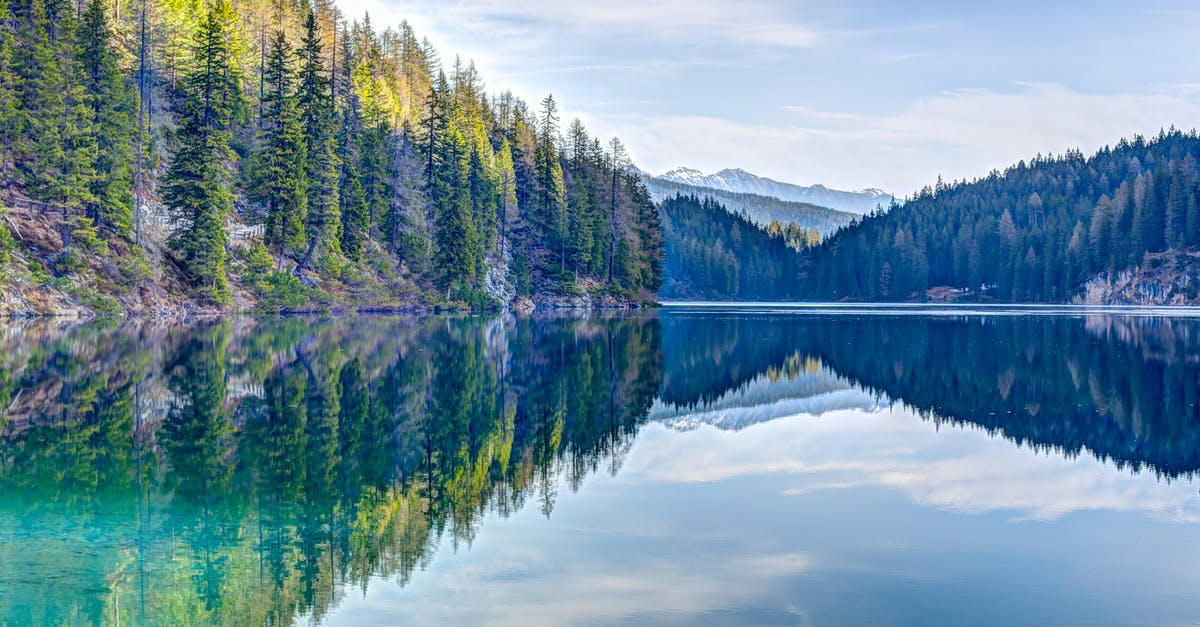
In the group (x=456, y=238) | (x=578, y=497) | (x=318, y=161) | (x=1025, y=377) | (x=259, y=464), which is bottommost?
(x=578, y=497)

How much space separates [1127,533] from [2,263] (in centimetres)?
5368

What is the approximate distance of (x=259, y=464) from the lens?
16156mm

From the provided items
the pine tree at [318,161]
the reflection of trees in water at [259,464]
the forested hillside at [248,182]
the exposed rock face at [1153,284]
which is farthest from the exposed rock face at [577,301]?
the exposed rock face at [1153,284]

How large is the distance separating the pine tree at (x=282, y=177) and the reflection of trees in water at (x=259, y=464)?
35488mm

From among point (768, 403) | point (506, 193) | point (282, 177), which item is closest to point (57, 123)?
point (282, 177)

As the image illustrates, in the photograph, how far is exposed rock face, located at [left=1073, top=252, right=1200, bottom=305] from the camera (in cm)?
15062

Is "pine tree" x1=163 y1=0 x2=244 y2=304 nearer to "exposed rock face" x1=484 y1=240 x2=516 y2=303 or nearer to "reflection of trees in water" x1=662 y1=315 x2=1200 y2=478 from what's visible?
"reflection of trees in water" x1=662 y1=315 x2=1200 y2=478

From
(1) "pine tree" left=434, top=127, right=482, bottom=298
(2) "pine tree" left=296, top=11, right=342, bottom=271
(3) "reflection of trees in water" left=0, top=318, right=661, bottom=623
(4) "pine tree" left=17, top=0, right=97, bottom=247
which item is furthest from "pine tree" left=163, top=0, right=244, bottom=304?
(3) "reflection of trees in water" left=0, top=318, right=661, bottom=623

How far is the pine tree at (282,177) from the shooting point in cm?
7025

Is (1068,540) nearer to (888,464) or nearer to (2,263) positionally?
(888,464)

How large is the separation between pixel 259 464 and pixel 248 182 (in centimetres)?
6190

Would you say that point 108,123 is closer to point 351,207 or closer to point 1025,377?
point 351,207

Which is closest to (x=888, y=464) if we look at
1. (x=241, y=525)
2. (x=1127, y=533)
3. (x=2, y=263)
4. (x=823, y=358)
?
(x=1127, y=533)

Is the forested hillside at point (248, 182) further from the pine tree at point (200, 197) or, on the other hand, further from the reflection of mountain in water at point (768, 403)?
the reflection of mountain in water at point (768, 403)
